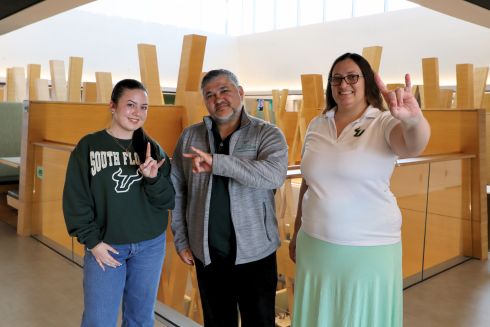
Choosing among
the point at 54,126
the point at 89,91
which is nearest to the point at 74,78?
the point at 89,91

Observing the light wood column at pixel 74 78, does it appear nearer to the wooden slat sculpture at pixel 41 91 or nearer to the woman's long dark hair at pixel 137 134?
the wooden slat sculpture at pixel 41 91

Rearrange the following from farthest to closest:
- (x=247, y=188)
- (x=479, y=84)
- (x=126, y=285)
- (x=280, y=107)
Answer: (x=280, y=107)
(x=479, y=84)
(x=126, y=285)
(x=247, y=188)

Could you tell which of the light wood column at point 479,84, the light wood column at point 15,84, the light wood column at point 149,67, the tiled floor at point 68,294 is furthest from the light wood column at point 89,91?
the light wood column at point 479,84

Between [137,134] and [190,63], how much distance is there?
10.0 feet

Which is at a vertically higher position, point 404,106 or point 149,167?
point 404,106

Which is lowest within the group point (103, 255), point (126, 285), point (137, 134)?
point (126, 285)

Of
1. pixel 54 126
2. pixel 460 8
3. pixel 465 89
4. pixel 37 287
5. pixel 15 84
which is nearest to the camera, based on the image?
pixel 460 8

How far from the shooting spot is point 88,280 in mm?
1815

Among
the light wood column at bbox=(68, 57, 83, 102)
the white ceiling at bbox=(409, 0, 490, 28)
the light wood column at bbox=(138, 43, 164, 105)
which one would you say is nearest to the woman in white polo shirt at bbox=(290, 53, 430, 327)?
the white ceiling at bbox=(409, 0, 490, 28)

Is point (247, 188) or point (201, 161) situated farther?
point (247, 188)

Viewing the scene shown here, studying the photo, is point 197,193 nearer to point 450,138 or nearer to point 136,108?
point 136,108

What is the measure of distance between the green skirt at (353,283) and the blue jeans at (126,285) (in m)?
0.64

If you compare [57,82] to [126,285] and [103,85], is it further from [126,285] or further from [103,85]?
[126,285]

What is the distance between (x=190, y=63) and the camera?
478 centimetres
